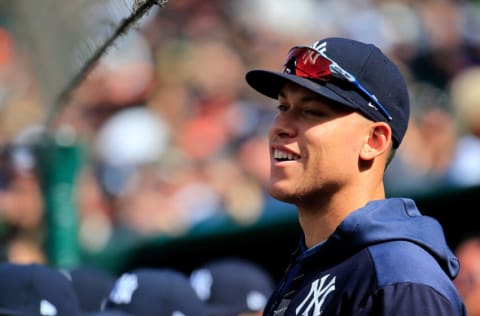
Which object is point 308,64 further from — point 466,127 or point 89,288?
point 466,127

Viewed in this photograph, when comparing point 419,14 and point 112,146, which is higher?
point 419,14

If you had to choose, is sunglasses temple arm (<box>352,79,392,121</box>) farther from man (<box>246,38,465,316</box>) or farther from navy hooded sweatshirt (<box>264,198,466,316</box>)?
navy hooded sweatshirt (<box>264,198,466,316</box>)

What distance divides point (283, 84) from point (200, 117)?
487cm

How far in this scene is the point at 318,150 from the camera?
271cm

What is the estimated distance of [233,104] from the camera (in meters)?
7.78

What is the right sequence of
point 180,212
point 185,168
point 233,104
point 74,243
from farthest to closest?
point 233,104
point 185,168
point 180,212
point 74,243

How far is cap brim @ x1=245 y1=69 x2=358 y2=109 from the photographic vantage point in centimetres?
267

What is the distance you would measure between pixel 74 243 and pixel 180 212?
1.85m

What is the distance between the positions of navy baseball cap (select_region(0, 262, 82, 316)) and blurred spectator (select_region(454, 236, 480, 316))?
2859 mm

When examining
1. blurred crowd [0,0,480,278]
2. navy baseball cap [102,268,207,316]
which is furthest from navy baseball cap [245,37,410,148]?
blurred crowd [0,0,480,278]

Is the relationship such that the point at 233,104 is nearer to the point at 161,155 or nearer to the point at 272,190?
the point at 161,155

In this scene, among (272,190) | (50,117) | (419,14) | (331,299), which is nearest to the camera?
(331,299)

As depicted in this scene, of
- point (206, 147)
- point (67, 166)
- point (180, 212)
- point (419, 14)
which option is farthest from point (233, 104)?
point (67, 166)

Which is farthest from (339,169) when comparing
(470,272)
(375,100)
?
(470,272)
